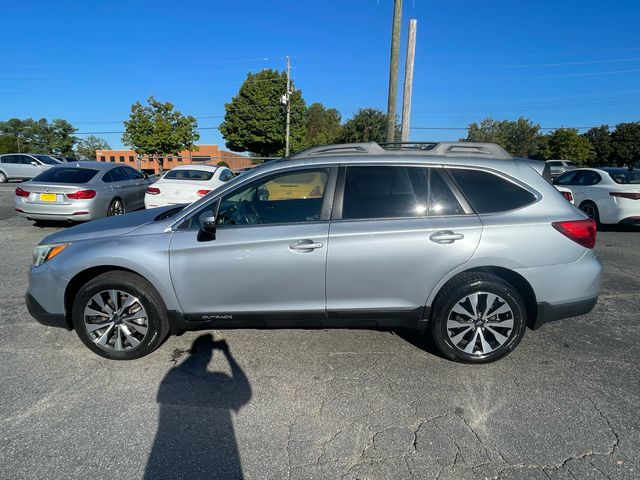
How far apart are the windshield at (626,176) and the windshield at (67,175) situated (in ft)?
39.4

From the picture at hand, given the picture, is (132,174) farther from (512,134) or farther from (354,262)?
(512,134)

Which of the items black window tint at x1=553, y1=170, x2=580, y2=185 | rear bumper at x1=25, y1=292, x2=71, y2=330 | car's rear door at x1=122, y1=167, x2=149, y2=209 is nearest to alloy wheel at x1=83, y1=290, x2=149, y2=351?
rear bumper at x1=25, y1=292, x2=71, y2=330

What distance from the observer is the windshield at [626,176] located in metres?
8.84

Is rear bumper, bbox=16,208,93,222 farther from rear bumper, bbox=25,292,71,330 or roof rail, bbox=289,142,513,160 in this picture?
roof rail, bbox=289,142,513,160

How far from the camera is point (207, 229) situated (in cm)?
309

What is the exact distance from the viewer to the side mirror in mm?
3059

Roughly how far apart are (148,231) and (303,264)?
1.34m

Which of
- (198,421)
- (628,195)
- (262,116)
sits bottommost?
(198,421)

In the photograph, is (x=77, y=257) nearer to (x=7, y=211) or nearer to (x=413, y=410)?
(x=413, y=410)

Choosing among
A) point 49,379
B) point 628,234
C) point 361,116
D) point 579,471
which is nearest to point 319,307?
point 579,471

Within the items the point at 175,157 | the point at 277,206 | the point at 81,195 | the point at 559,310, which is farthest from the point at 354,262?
the point at 175,157

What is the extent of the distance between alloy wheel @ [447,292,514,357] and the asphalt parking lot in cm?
21

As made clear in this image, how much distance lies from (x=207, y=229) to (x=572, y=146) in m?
57.9

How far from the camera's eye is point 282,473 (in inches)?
85.4
